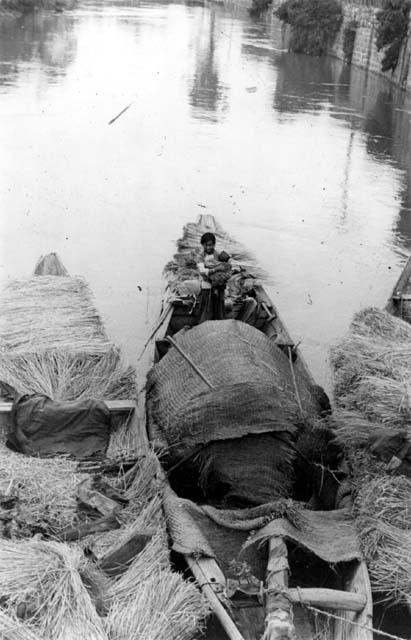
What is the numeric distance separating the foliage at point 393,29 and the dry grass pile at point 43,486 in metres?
30.5

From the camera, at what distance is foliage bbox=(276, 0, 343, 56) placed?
43.1 m

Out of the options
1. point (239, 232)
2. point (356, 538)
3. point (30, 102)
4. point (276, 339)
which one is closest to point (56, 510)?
point (356, 538)

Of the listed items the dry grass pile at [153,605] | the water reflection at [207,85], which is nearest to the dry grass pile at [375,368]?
the dry grass pile at [153,605]

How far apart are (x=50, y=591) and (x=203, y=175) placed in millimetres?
15382

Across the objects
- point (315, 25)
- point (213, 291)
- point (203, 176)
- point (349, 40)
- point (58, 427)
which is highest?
point (315, 25)

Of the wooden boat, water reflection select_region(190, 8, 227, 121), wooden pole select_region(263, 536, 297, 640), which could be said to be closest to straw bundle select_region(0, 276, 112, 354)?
wooden pole select_region(263, 536, 297, 640)

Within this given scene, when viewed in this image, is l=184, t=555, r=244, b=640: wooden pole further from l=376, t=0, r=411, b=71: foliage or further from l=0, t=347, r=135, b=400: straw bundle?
l=376, t=0, r=411, b=71: foliage

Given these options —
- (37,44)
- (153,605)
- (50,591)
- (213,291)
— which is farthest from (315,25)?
(50,591)

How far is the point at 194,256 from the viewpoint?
1216cm

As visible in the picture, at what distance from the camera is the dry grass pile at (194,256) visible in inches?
450

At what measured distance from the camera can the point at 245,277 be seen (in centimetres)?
1095

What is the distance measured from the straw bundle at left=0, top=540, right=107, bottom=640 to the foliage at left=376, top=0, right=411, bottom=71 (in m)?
31.8

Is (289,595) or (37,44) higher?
(37,44)

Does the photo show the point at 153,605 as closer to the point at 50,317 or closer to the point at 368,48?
the point at 50,317
